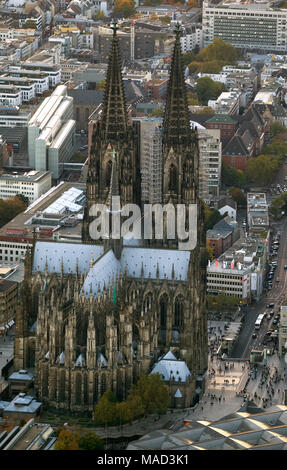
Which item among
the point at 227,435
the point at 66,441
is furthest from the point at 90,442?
the point at 227,435

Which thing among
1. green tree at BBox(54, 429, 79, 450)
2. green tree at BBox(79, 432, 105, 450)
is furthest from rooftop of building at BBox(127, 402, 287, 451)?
green tree at BBox(54, 429, 79, 450)

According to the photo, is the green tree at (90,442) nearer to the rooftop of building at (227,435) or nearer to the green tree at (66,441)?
the green tree at (66,441)

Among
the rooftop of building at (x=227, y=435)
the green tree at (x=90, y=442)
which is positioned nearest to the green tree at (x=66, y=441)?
the green tree at (x=90, y=442)

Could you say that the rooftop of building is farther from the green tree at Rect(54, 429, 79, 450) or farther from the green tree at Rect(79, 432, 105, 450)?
the green tree at Rect(54, 429, 79, 450)
